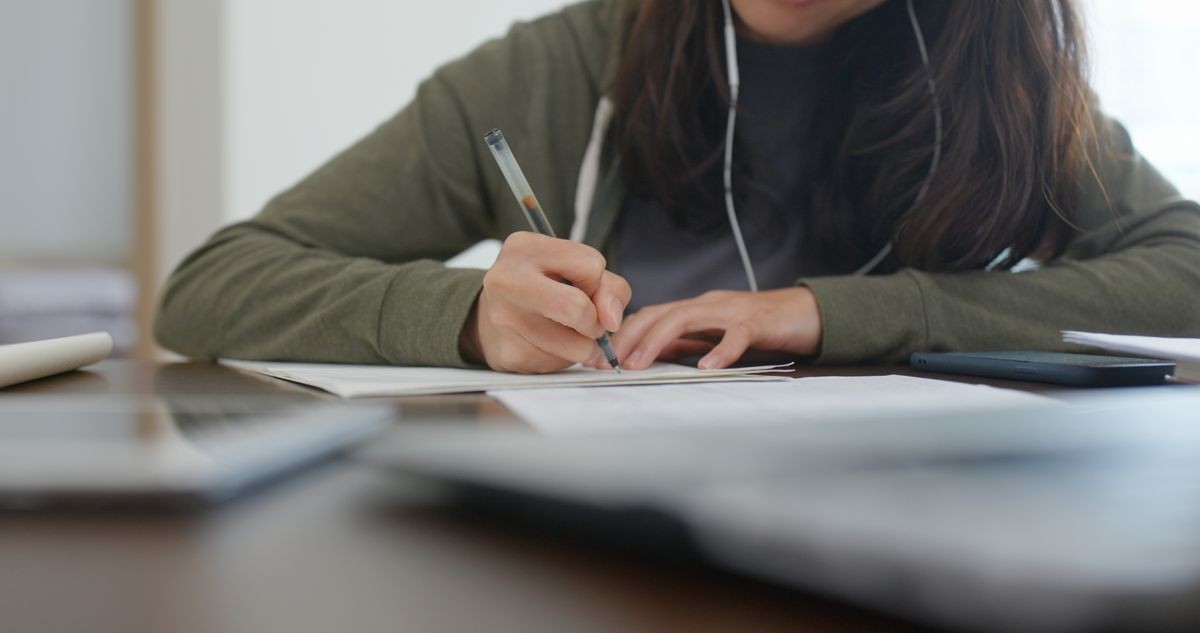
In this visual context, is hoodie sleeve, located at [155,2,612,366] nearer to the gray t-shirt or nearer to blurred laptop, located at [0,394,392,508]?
the gray t-shirt

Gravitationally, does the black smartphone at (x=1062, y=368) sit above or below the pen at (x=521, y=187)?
below

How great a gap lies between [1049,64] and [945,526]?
36.7 inches

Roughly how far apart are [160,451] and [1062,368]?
510 mm

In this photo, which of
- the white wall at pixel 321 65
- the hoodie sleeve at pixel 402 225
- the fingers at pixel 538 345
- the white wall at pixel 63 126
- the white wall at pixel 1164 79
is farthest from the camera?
the white wall at pixel 63 126

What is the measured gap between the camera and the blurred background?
7.57ft

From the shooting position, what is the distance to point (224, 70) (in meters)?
2.36

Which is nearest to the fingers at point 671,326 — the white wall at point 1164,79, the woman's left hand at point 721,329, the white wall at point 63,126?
the woman's left hand at point 721,329

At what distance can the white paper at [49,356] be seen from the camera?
54 centimetres

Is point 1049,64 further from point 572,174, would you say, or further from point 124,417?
point 124,417

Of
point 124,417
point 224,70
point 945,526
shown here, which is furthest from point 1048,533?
point 224,70

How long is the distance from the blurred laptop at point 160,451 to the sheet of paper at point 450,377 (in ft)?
0.53

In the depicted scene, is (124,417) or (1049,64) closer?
(124,417)

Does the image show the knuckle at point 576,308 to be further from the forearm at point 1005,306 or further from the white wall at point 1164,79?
the white wall at point 1164,79

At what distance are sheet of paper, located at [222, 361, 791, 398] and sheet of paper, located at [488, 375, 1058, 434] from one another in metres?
0.03
